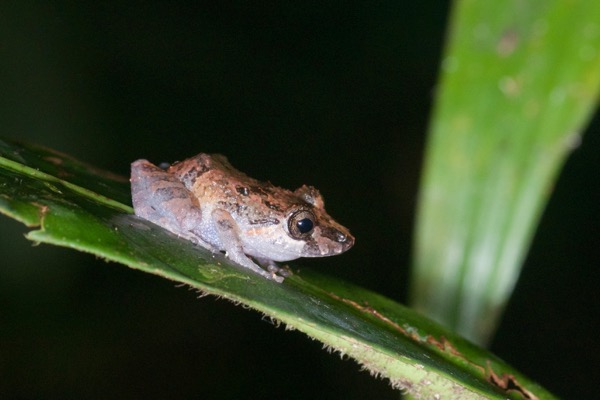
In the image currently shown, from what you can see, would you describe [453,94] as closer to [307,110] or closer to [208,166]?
[208,166]

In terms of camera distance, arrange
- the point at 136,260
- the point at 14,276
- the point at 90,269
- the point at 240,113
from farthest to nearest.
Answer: the point at 240,113
the point at 90,269
the point at 14,276
the point at 136,260

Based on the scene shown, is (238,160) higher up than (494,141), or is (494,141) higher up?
(494,141)

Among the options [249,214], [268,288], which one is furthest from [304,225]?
[268,288]

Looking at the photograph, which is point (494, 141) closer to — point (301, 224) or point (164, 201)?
point (301, 224)

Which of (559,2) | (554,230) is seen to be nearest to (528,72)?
(559,2)

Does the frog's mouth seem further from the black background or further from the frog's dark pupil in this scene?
the black background

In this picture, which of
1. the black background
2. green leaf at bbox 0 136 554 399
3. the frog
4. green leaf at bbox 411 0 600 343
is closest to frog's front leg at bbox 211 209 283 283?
the frog
